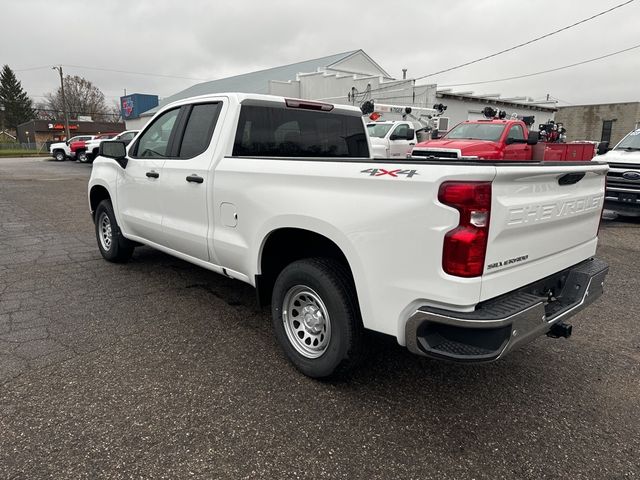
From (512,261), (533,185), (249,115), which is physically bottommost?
(512,261)

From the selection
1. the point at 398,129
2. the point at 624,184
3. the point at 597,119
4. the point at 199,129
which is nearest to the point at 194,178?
the point at 199,129

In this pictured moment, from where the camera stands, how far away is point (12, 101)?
3406 inches

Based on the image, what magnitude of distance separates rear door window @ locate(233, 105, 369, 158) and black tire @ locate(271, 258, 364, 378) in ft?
4.14

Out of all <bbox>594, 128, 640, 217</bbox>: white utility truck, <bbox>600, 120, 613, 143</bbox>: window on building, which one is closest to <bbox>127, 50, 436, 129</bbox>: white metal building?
<bbox>594, 128, 640, 217</bbox>: white utility truck

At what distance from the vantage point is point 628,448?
2.48 m

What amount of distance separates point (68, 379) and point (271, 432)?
4.92 feet

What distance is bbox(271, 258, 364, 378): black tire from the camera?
9.08 ft

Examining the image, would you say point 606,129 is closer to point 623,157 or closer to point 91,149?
point 623,157

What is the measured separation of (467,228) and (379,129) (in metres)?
15.6

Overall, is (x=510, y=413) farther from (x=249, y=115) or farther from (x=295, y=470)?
(x=249, y=115)

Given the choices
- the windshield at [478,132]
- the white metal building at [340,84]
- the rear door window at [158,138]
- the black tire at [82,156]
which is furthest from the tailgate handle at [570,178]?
the black tire at [82,156]

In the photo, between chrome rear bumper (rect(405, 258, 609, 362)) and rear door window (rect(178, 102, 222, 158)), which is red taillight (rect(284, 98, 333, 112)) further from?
chrome rear bumper (rect(405, 258, 609, 362))

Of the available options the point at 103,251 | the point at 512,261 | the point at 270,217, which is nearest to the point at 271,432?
the point at 270,217

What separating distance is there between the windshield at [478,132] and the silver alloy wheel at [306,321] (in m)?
9.78
